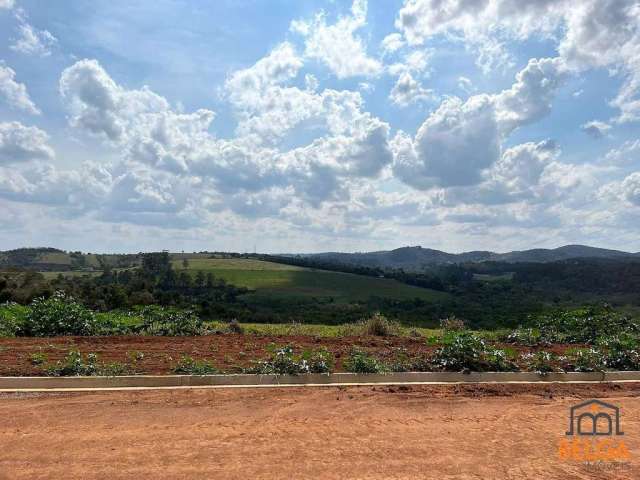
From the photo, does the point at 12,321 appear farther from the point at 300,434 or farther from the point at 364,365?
the point at 300,434

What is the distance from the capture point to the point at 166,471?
17.5ft

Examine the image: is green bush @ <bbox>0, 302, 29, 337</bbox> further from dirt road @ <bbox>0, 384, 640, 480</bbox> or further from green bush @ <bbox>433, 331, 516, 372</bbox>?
green bush @ <bbox>433, 331, 516, 372</bbox>

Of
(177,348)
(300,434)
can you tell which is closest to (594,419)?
(300,434)

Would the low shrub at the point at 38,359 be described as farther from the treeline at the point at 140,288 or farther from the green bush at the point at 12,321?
the treeline at the point at 140,288

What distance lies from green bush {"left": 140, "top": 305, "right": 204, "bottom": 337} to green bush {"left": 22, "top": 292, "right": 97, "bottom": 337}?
164 centimetres

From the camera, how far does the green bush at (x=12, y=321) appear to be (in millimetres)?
13727

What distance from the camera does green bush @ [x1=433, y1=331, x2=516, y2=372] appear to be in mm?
10172

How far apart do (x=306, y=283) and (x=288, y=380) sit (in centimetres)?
6886

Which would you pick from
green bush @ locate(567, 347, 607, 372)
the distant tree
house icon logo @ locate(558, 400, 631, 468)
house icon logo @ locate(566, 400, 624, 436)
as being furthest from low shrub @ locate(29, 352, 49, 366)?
the distant tree

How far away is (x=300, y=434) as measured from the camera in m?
6.50

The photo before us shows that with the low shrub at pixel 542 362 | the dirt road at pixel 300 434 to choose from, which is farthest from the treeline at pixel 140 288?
the low shrub at pixel 542 362

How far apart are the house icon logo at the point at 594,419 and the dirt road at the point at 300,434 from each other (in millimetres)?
148

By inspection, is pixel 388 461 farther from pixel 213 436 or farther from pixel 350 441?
pixel 213 436

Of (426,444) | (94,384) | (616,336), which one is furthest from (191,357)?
(616,336)
